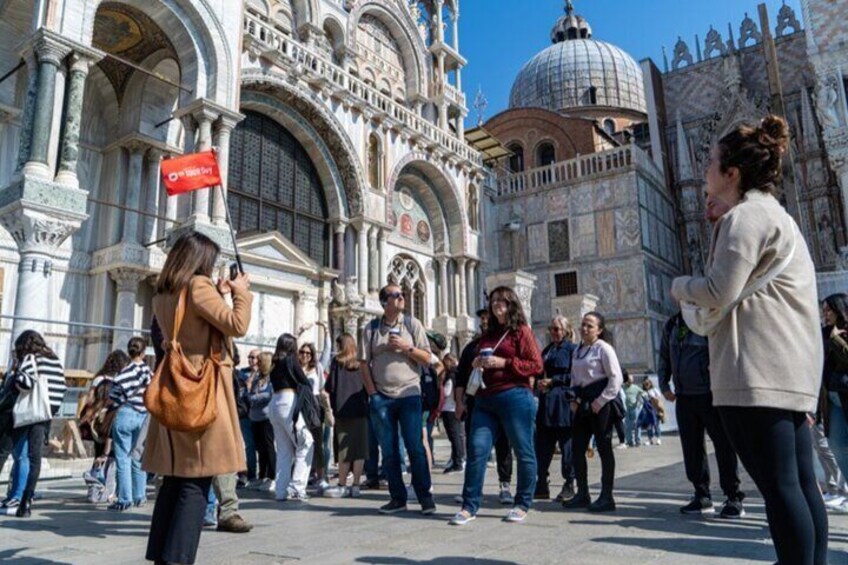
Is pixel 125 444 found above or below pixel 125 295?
below

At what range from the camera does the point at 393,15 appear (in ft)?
75.5

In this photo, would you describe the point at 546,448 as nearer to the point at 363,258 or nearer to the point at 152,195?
the point at 152,195

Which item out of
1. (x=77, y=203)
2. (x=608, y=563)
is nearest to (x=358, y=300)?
(x=77, y=203)

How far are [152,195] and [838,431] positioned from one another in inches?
512

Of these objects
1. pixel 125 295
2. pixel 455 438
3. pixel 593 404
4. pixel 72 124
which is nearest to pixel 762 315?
pixel 593 404

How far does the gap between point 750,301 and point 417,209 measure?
19.5m

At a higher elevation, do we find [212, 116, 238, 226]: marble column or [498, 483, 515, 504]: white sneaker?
[212, 116, 238, 226]: marble column

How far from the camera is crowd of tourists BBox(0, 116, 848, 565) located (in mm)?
2328

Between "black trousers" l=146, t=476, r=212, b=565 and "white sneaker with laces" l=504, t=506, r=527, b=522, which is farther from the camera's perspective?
"white sneaker with laces" l=504, t=506, r=527, b=522

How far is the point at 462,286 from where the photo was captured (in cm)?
2202

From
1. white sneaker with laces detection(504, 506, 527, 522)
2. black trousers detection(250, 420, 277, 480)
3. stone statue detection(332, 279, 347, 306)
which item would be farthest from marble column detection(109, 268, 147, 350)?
white sneaker with laces detection(504, 506, 527, 522)

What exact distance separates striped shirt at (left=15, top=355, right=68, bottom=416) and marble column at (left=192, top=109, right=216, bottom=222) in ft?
22.9

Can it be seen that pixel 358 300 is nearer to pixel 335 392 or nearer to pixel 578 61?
pixel 335 392

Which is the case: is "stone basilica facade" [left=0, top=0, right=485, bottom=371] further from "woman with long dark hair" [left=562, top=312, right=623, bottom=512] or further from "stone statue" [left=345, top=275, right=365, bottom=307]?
"woman with long dark hair" [left=562, top=312, right=623, bottom=512]
